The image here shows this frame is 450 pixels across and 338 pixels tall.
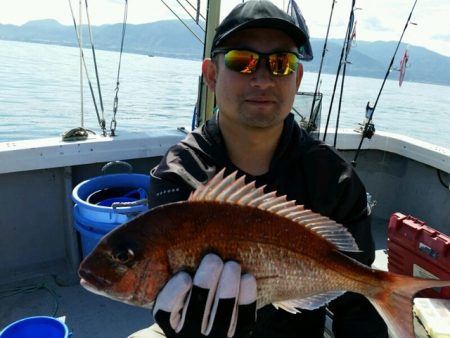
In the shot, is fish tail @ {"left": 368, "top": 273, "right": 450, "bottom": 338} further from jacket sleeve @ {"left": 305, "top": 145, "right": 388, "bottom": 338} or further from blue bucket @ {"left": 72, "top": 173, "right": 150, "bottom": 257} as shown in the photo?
blue bucket @ {"left": 72, "top": 173, "right": 150, "bottom": 257}

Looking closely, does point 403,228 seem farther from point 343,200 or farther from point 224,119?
Result: point 224,119

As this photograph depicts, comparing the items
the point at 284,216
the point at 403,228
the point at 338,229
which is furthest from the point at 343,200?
the point at 403,228

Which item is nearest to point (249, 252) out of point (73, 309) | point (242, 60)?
point (242, 60)

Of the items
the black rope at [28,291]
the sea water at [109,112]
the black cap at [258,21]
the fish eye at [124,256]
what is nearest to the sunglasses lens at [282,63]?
the black cap at [258,21]

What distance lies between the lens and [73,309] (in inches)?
137

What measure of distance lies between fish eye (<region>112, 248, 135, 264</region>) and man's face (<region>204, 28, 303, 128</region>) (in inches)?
38.9

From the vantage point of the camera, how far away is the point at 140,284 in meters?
1.46

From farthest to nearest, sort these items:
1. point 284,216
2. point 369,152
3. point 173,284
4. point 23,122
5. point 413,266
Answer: point 23,122
point 369,152
point 413,266
point 284,216
point 173,284

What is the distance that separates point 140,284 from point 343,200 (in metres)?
1.25

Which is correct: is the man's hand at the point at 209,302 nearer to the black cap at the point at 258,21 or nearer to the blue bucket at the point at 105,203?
the black cap at the point at 258,21

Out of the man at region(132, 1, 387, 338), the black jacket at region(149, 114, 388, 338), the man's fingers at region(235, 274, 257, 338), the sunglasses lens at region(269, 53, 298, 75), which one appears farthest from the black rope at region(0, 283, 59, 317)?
the sunglasses lens at region(269, 53, 298, 75)

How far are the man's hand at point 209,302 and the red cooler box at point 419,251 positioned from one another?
87.7 inches

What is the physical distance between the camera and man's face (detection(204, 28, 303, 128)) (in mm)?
2074

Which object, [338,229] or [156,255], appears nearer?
[156,255]
